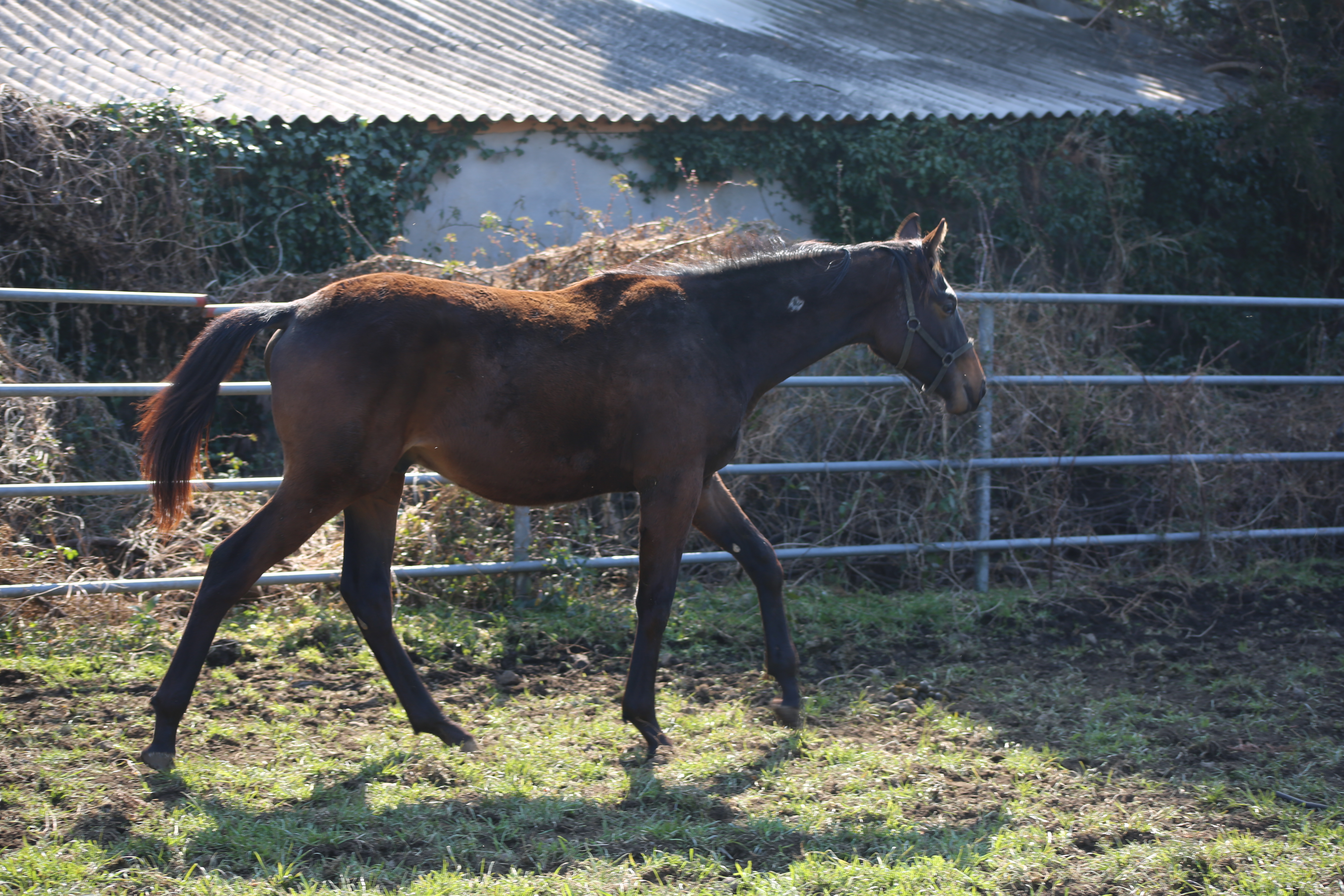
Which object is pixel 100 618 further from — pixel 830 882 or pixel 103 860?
pixel 830 882

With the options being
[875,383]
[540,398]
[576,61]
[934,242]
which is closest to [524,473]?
[540,398]

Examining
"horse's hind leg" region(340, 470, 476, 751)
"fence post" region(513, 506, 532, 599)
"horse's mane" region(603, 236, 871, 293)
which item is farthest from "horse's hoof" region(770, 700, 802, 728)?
"fence post" region(513, 506, 532, 599)

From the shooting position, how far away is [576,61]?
1138 centimetres

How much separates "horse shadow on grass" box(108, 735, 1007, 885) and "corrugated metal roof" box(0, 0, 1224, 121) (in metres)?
7.14

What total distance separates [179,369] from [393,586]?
2.03m

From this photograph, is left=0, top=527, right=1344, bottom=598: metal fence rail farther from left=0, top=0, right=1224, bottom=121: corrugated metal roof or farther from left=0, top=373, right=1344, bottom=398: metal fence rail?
left=0, top=0, right=1224, bottom=121: corrugated metal roof

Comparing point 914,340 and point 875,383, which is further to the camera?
point 875,383

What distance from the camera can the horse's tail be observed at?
3576 mm

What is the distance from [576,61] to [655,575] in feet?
29.4

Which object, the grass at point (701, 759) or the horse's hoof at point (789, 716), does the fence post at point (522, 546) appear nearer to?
the grass at point (701, 759)

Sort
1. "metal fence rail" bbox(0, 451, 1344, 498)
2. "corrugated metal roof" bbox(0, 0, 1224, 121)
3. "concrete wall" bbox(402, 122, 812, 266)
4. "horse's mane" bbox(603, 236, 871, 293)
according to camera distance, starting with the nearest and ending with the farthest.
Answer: "horse's mane" bbox(603, 236, 871, 293)
"metal fence rail" bbox(0, 451, 1344, 498)
"corrugated metal roof" bbox(0, 0, 1224, 121)
"concrete wall" bbox(402, 122, 812, 266)

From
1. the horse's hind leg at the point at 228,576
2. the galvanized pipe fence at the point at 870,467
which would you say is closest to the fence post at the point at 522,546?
the galvanized pipe fence at the point at 870,467

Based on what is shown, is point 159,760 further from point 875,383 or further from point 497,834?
point 875,383

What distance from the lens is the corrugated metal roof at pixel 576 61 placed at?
9.53 m
